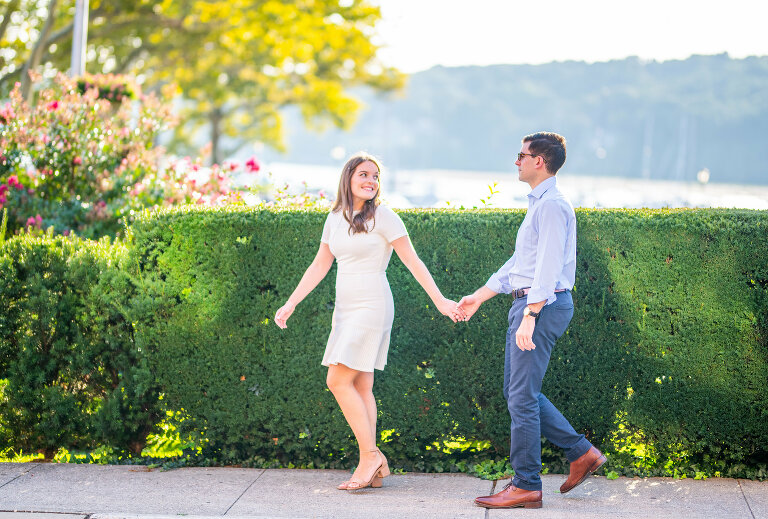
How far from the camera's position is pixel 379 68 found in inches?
1578

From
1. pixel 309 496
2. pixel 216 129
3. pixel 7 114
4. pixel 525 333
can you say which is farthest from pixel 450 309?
pixel 216 129

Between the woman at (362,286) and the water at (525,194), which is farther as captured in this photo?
the water at (525,194)

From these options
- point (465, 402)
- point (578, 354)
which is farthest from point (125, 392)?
point (578, 354)

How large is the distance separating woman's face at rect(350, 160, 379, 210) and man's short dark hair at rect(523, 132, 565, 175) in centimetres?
91

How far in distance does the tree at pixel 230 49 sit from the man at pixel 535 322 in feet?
58.1

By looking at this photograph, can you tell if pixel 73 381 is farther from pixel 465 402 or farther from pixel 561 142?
pixel 561 142

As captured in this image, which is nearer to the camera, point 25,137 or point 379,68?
point 25,137

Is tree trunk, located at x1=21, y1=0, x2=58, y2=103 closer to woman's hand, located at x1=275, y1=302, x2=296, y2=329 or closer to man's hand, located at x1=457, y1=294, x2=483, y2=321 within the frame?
woman's hand, located at x1=275, y1=302, x2=296, y2=329

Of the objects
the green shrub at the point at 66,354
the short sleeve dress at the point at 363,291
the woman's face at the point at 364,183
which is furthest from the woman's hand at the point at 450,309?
the green shrub at the point at 66,354

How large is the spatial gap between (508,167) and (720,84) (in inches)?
2552

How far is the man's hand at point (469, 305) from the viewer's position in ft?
15.9

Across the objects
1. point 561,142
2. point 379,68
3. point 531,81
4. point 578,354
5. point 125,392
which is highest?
point 531,81

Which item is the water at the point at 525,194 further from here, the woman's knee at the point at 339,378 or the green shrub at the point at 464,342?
the woman's knee at the point at 339,378

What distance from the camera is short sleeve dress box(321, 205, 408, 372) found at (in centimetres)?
477
